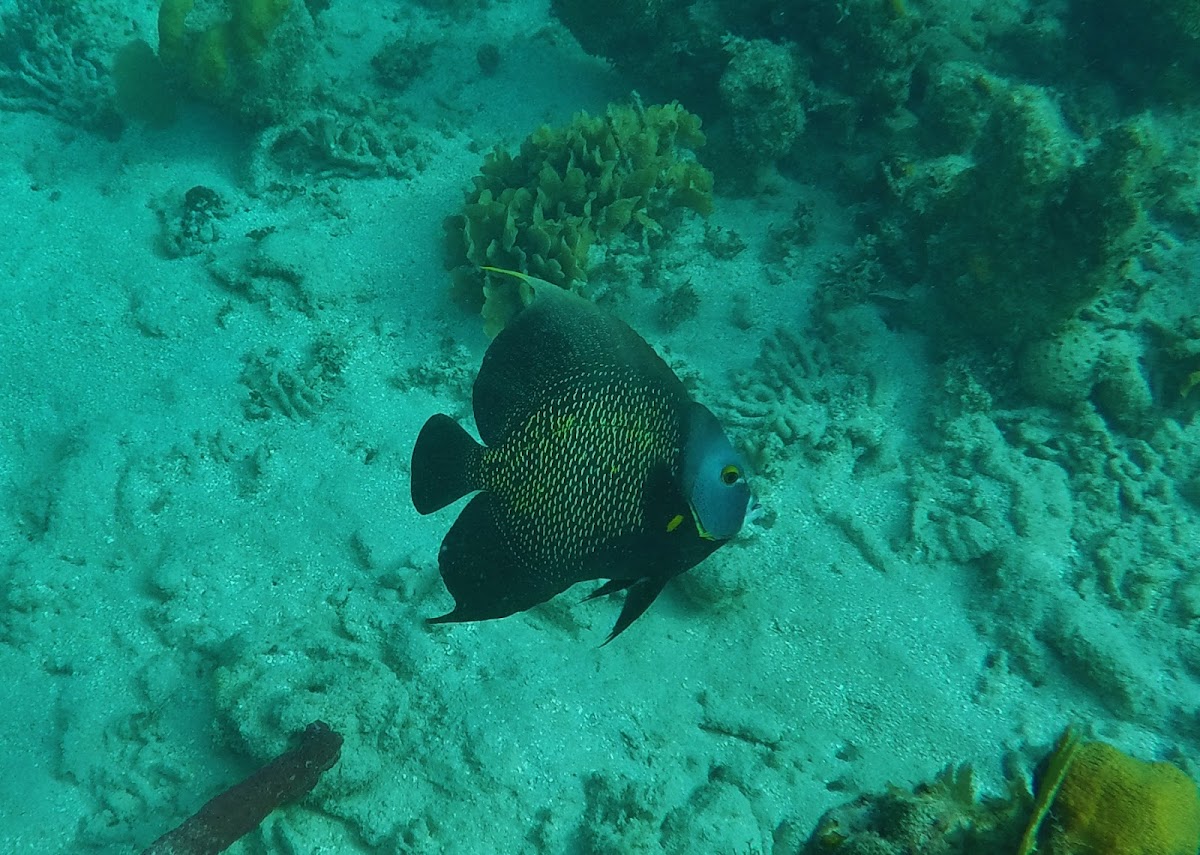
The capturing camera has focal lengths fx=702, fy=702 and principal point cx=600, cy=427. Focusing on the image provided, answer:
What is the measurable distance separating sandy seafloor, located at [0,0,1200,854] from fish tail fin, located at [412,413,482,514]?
2.02 m

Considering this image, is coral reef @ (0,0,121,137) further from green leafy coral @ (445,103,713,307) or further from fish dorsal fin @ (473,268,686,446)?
fish dorsal fin @ (473,268,686,446)

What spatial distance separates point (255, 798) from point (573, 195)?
4383 mm

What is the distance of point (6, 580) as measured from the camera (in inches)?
158

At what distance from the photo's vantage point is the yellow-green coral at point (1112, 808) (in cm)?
196

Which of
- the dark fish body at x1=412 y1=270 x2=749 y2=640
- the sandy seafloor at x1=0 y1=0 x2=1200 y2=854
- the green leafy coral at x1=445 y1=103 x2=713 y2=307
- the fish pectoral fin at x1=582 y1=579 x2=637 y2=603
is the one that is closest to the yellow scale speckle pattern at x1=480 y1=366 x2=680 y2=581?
the dark fish body at x1=412 y1=270 x2=749 y2=640

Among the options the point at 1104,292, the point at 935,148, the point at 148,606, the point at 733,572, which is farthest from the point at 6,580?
the point at 935,148

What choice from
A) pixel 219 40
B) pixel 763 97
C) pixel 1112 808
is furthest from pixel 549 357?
pixel 219 40

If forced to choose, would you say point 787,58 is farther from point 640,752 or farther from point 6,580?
point 6,580

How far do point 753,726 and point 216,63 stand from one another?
7.18m

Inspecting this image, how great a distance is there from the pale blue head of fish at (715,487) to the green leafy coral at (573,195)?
11.9 feet

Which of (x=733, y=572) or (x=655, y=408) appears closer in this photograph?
(x=655, y=408)

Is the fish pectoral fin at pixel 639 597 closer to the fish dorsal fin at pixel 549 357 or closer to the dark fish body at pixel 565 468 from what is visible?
the dark fish body at pixel 565 468

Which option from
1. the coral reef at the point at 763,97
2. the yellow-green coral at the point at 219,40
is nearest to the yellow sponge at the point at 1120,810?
the coral reef at the point at 763,97

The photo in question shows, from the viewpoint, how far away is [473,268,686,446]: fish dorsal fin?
1.82 metres
